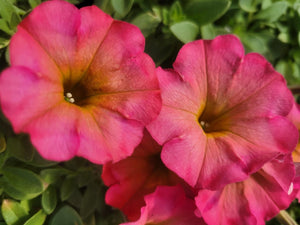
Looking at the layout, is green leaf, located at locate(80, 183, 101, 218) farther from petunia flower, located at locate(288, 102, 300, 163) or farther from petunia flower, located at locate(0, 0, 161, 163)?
petunia flower, located at locate(288, 102, 300, 163)

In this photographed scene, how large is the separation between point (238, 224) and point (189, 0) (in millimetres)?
513

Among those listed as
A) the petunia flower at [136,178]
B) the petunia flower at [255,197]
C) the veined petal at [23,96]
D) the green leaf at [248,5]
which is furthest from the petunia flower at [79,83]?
the green leaf at [248,5]

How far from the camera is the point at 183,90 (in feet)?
2.43

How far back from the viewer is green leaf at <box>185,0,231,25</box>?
34.5 inches

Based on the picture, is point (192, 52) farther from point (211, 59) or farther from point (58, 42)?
point (58, 42)

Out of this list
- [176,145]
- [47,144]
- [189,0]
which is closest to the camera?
[47,144]

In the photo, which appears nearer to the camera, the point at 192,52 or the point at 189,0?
the point at 192,52

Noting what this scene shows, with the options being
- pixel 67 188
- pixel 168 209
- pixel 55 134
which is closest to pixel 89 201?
pixel 67 188

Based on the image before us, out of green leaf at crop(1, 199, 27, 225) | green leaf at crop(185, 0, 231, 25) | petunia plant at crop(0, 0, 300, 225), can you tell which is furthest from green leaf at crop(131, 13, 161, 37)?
green leaf at crop(1, 199, 27, 225)

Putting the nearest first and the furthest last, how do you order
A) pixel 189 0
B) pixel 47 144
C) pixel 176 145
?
pixel 47 144 < pixel 176 145 < pixel 189 0

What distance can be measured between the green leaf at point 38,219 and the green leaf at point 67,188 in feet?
0.16

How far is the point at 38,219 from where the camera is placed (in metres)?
0.78

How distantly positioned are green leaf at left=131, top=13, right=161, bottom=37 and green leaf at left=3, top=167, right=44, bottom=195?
36 cm

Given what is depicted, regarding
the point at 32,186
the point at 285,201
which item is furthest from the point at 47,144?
the point at 285,201
